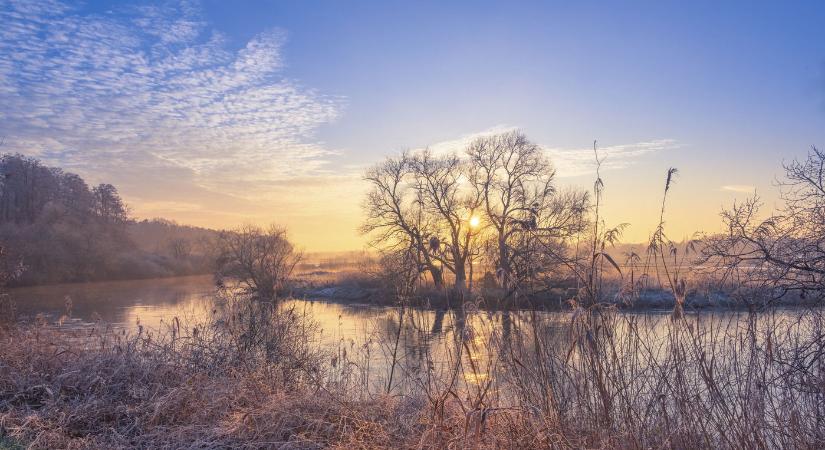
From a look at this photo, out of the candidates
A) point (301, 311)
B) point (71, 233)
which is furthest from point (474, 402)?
point (71, 233)

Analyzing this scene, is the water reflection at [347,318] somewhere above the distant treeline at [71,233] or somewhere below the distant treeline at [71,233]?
below

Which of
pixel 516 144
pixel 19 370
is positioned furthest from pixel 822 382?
pixel 516 144

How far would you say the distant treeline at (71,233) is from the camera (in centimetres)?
4331

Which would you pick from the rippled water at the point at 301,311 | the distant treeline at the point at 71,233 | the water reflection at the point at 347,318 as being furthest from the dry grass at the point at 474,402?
the distant treeline at the point at 71,233

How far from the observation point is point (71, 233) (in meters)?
47.9

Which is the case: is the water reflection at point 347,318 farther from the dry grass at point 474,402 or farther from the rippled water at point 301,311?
the dry grass at point 474,402

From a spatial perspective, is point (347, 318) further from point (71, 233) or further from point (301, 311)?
point (71, 233)

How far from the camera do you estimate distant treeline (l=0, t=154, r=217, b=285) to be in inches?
1705

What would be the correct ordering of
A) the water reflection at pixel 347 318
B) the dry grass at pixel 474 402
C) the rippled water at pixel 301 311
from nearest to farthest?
the dry grass at pixel 474 402 < the water reflection at pixel 347 318 < the rippled water at pixel 301 311

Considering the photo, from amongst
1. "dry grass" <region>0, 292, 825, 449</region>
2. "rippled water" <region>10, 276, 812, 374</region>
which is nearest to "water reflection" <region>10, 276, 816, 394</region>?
"rippled water" <region>10, 276, 812, 374</region>

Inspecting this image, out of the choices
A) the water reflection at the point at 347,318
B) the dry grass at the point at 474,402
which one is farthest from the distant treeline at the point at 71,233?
the dry grass at the point at 474,402

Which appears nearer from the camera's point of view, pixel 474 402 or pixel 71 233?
pixel 474 402

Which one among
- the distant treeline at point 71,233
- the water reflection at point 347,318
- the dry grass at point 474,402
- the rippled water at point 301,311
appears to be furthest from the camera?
the distant treeline at point 71,233

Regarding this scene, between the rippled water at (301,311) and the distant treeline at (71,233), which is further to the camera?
the distant treeline at (71,233)
